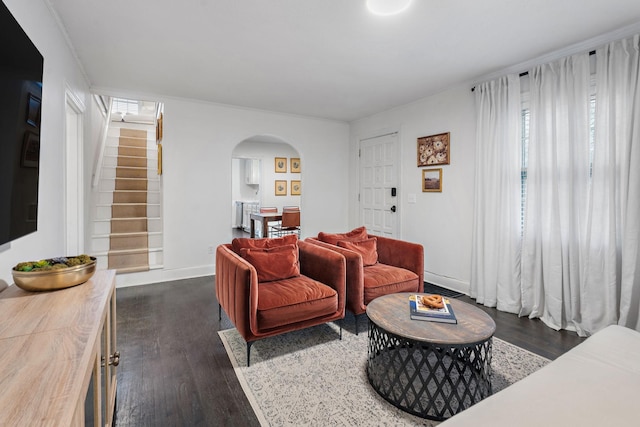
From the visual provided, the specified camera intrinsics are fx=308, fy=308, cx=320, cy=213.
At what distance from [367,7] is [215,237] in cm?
358

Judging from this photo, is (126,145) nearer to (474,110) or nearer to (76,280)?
(76,280)

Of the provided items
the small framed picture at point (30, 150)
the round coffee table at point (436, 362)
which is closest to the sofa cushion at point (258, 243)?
the round coffee table at point (436, 362)

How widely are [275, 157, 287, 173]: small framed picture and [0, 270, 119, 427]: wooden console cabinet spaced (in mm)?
7219

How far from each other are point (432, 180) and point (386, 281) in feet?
6.24

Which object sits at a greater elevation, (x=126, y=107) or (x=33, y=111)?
(x=126, y=107)

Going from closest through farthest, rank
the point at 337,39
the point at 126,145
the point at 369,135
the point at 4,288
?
the point at 4,288
the point at 337,39
the point at 369,135
the point at 126,145

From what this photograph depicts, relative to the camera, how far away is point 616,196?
250 cm

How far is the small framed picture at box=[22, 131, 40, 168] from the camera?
144 centimetres

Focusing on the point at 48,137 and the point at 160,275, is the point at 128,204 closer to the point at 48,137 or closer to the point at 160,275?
the point at 160,275

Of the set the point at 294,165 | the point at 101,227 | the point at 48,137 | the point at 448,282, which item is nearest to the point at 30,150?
the point at 48,137

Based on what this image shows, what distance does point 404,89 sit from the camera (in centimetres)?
391

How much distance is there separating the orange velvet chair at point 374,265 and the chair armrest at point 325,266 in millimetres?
139

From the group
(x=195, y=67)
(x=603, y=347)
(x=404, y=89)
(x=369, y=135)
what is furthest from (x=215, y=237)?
(x=603, y=347)

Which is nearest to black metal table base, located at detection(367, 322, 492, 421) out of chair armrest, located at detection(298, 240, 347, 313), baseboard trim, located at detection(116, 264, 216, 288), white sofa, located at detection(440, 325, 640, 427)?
white sofa, located at detection(440, 325, 640, 427)
